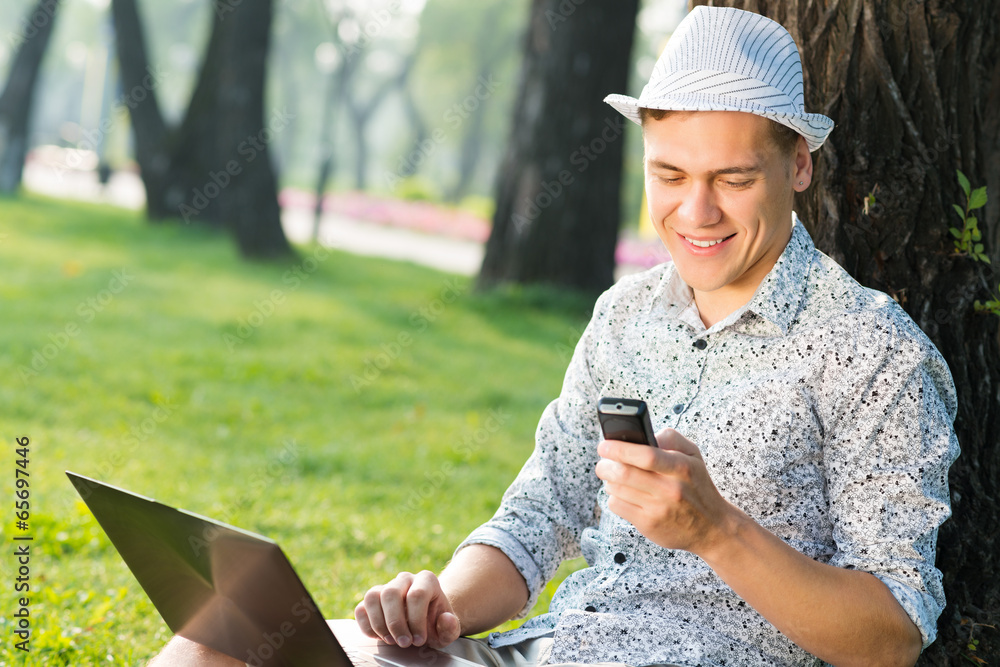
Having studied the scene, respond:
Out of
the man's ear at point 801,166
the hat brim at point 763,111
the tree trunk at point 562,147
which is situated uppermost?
the hat brim at point 763,111

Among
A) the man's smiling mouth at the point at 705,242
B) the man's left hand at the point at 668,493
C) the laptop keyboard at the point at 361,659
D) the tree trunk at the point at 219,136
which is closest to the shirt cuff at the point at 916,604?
the man's left hand at the point at 668,493

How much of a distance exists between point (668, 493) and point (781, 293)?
641mm

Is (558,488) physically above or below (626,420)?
below

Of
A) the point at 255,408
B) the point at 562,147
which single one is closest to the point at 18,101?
the point at 562,147

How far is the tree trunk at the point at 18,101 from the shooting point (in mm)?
17062

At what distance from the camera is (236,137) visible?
13.2 meters

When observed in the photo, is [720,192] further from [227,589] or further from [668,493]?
[227,589]

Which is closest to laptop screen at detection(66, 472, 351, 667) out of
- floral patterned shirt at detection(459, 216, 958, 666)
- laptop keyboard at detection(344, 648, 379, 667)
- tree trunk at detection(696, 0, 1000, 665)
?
laptop keyboard at detection(344, 648, 379, 667)

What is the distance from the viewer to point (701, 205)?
2.12m

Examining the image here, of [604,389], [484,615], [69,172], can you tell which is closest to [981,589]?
[604,389]

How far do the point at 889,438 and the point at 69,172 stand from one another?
2621cm

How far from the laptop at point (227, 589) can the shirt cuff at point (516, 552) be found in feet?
1.01

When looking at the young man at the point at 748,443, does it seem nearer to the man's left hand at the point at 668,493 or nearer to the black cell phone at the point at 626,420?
the man's left hand at the point at 668,493

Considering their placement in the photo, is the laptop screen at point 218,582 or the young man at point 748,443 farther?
the young man at point 748,443
